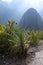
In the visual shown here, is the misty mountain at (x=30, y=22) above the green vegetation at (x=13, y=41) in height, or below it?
above

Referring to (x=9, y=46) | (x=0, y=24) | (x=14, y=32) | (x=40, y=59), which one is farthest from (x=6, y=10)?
(x=40, y=59)

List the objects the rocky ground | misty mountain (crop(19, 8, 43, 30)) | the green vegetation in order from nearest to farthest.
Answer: the rocky ground < the green vegetation < misty mountain (crop(19, 8, 43, 30))

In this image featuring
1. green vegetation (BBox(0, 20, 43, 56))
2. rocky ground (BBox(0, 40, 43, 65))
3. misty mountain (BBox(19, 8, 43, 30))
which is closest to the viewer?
rocky ground (BBox(0, 40, 43, 65))

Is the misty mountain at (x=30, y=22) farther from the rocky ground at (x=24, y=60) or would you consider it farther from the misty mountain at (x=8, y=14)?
the rocky ground at (x=24, y=60)

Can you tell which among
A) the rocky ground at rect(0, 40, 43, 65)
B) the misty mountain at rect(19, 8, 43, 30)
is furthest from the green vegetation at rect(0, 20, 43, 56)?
the misty mountain at rect(19, 8, 43, 30)

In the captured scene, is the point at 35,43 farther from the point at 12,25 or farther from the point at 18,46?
the point at 18,46

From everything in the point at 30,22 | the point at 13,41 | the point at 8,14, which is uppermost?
the point at 8,14

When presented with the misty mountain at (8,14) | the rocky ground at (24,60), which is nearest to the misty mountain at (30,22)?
the misty mountain at (8,14)

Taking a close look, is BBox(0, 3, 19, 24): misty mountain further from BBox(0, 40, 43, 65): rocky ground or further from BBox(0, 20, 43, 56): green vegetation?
BBox(0, 40, 43, 65): rocky ground

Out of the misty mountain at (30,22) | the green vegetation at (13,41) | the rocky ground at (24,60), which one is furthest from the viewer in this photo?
the misty mountain at (30,22)

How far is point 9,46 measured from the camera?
6.33m

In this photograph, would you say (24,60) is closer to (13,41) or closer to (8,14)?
(13,41)

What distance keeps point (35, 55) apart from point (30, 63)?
807mm

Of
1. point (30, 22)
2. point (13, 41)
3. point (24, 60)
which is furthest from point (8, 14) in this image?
point (24, 60)
